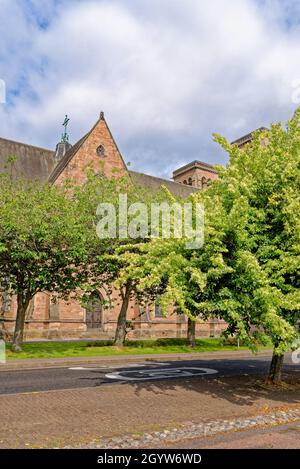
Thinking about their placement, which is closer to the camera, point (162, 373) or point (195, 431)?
point (195, 431)

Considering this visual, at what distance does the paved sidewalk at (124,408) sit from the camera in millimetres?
7707

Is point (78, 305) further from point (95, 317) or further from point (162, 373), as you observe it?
point (162, 373)

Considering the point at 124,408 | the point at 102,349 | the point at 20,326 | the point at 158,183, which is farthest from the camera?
the point at 158,183

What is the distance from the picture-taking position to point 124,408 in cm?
1002

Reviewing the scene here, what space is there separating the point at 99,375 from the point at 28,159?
34342 mm

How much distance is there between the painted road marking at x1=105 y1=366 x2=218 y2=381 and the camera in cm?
1498

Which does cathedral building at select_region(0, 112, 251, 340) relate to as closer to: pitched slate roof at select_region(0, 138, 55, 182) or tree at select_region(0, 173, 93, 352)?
pitched slate roof at select_region(0, 138, 55, 182)

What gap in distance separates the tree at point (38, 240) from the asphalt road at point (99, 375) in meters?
5.81

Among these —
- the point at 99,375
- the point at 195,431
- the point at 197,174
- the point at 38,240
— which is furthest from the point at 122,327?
the point at 197,174

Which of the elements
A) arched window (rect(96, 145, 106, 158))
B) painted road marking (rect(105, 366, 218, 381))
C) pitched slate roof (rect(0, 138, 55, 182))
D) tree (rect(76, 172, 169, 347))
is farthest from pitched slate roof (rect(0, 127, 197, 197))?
painted road marking (rect(105, 366, 218, 381))

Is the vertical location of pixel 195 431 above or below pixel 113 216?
below

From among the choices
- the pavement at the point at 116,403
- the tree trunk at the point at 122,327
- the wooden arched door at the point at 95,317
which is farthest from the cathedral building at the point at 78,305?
the pavement at the point at 116,403
